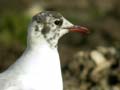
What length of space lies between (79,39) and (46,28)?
21.3 ft

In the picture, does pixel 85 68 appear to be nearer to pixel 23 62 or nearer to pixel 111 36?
pixel 23 62

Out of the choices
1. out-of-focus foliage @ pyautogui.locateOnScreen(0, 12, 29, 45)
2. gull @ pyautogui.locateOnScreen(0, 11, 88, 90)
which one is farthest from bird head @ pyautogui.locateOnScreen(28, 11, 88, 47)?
out-of-focus foliage @ pyautogui.locateOnScreen(0, 12, 29, 45)

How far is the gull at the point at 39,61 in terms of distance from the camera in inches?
267

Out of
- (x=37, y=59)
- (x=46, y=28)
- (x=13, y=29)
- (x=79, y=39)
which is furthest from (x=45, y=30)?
(x=13, y=29)

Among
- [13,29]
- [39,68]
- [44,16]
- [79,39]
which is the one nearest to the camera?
[39,68]

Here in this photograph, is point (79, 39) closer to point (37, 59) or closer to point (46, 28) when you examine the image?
point (46, 28)

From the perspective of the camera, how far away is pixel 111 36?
13.8m

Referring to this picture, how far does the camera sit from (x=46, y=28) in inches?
281

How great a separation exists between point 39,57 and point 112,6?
398 inches

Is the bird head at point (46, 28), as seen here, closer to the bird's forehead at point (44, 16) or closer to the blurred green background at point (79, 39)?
the bird's forehead at point (44, 16)

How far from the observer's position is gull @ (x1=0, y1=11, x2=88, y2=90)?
6.77 meters

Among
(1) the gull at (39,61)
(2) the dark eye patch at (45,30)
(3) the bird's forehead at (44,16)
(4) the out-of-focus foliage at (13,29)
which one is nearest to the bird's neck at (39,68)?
(1) the gull at (39,61)

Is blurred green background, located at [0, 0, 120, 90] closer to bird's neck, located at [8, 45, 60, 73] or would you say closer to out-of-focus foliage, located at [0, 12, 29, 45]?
out-of-focus foliage, located at [0, 12, 29, 45]

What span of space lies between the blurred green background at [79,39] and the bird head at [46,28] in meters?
1.80
